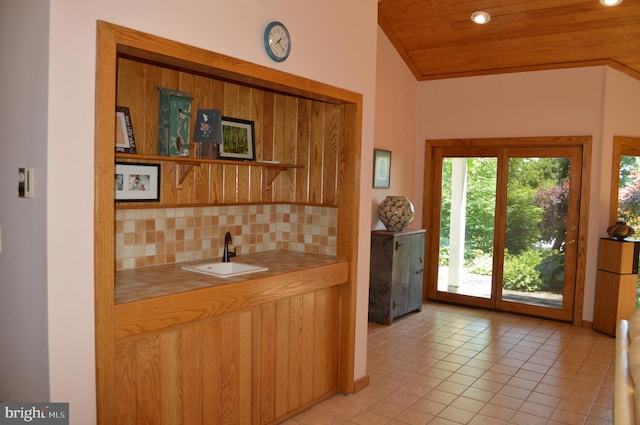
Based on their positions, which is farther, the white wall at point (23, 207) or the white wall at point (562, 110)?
the white wall at point (562, 110)

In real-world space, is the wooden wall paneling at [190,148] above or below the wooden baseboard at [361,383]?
above

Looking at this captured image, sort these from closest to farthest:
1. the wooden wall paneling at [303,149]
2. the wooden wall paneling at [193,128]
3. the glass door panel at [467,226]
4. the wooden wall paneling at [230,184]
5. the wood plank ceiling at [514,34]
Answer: the wooden wall paneling at [193,128] < the wooden wall paneling at [230,184] < the wooden wall paneling at [303,149] < the wood plank ceiling at [514,34] < the glass door panel at [467,226]

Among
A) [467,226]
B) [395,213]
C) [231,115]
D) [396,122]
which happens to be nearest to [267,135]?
[231,115]

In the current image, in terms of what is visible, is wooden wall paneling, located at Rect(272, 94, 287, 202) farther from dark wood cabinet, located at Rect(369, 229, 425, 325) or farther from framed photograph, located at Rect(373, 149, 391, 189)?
framed photograph, located at Rect(373, 149, 391, 189)

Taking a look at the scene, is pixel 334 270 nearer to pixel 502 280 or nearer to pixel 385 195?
pixel 385 195

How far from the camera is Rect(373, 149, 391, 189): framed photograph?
217 inches

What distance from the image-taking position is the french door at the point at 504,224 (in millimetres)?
5602

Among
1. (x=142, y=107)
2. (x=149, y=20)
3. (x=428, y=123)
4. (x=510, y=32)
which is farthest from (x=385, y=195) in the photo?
(x=149, y=20)

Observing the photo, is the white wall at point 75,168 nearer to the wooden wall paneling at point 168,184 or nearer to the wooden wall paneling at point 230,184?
the wooden wall paneling at point 168,184

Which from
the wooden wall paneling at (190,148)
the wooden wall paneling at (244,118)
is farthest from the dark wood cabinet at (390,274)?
the wooden wall paneling at (190,148)

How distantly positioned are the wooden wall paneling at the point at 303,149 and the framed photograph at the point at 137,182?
42.6 inches

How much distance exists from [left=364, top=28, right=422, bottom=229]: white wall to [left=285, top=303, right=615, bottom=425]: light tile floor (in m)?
1.45

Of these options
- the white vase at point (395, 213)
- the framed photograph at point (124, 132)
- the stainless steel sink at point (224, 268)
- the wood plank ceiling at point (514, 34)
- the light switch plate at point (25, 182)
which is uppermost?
the wood plank ceiling at point (514, 34)

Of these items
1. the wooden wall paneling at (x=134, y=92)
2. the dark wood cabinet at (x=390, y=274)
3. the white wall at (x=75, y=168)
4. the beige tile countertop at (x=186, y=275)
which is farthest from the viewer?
the dark wood cabinet at (x=390, y=274)
